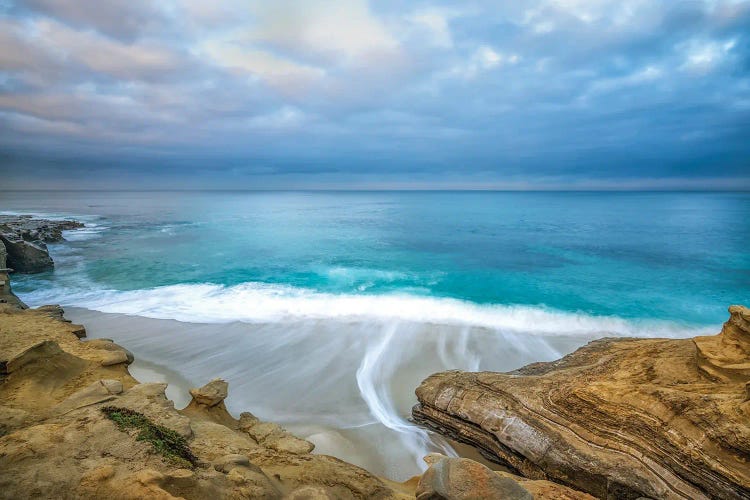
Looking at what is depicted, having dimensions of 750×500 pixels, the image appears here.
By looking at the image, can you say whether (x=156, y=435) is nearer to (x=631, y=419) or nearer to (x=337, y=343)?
(x=631, y=419)

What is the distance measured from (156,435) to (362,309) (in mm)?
11135

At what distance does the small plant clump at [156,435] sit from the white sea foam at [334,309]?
8.72 meters

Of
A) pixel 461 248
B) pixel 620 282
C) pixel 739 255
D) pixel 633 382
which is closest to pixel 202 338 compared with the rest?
pixel 633 382

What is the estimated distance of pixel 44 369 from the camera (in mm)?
6008

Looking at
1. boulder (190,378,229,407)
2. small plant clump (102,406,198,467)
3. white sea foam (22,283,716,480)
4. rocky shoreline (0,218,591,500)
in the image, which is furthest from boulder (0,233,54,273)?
small plant clump (102,406,198,467)

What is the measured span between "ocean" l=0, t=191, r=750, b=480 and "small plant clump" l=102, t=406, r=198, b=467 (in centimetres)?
292

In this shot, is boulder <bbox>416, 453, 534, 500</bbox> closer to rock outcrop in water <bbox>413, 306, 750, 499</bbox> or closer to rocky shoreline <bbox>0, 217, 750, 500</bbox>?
rocky shoreline <bbox>0, 217, 750, 500</bbox>

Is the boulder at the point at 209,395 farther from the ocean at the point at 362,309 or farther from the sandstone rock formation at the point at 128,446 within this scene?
the ocean at the point at 362,309

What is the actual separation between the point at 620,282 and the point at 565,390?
1771 cm

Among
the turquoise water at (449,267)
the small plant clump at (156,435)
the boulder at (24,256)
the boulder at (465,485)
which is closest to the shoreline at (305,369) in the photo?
the boulder at (465,485)

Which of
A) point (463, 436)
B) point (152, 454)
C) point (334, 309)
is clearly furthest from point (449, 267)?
point (152, 454)

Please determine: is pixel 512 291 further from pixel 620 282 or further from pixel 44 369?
pixel 44 369

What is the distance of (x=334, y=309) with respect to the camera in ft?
49.9

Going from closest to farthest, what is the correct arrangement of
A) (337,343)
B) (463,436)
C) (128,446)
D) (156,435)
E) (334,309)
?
(128,446)
(156,435)
(463,436)
(337,343)
(334,309)
